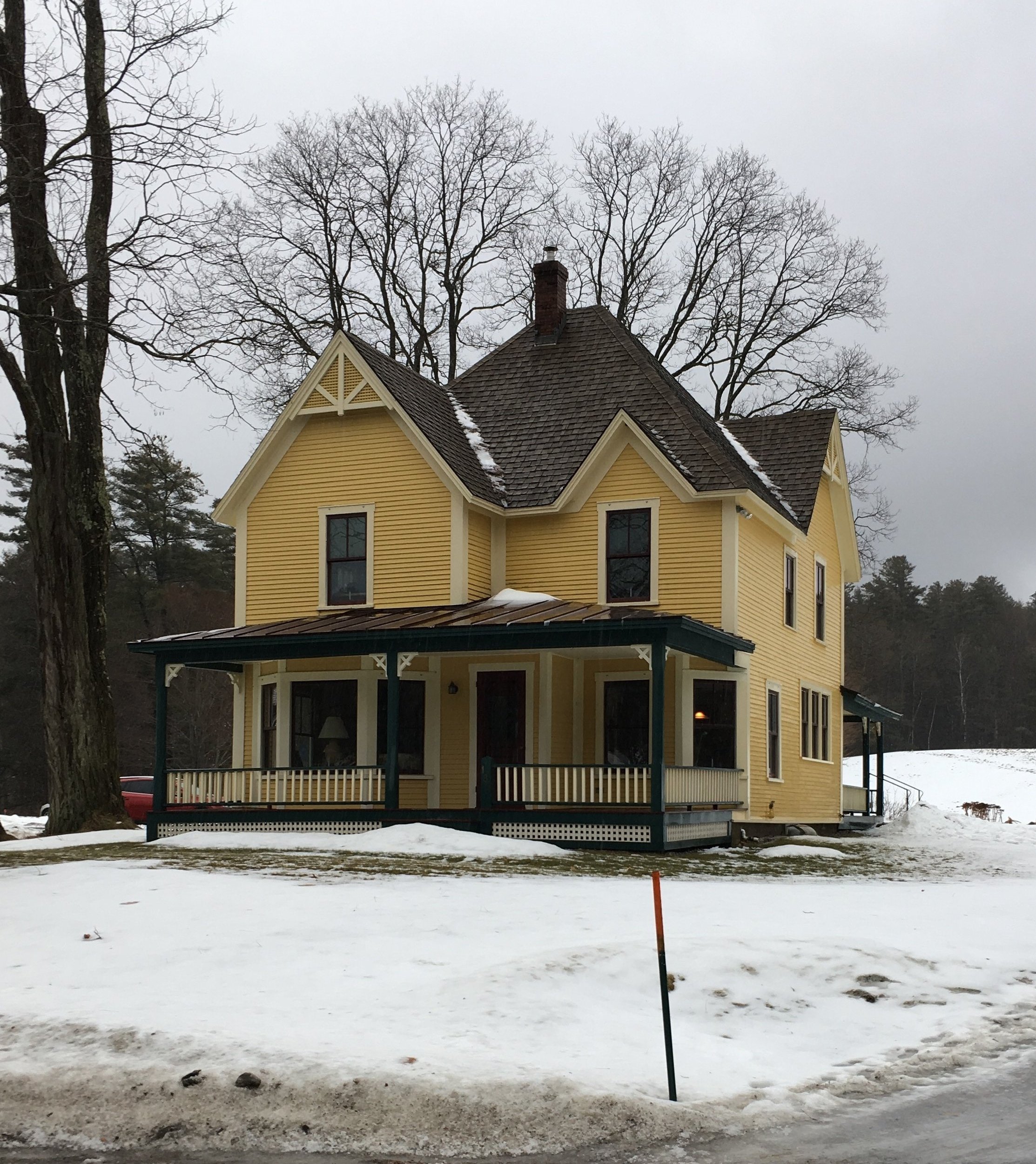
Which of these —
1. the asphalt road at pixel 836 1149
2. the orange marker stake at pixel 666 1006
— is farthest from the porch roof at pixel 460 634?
the asphalt road at pixel 836 1149

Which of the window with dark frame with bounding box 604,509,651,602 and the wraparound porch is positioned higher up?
the window with dark frame with bounding box 604,509,651,602

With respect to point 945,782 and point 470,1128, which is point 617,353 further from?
point 945,782

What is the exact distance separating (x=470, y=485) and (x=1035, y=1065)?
1655 cm

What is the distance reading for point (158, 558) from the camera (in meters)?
57.9

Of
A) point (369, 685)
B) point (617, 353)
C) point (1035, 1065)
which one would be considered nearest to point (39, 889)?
point (1035, 1065)

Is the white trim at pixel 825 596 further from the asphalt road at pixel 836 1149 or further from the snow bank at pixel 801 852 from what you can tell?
the asphalt road at pixel 836 1149

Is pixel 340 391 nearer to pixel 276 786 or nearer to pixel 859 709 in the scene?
pixel 276 786

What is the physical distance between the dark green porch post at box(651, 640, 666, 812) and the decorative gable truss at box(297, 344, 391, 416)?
7643 mm

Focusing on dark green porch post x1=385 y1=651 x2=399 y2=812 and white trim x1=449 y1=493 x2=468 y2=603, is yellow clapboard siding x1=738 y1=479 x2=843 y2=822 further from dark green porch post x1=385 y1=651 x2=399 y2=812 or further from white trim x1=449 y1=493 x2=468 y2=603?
dark green porch post x1=385 y1=651 x2=399 y2=812

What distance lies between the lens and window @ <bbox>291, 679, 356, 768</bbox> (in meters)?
23.7

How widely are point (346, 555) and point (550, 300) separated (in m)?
7.24

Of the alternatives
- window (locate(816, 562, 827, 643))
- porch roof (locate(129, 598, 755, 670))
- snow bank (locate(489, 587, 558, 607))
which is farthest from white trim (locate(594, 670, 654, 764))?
window (locate(816, 562, 827, 643))

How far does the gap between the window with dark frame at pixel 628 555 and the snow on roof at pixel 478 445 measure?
2284 millimetres

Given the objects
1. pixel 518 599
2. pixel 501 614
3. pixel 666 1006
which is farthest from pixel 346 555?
pixel 666 1006
